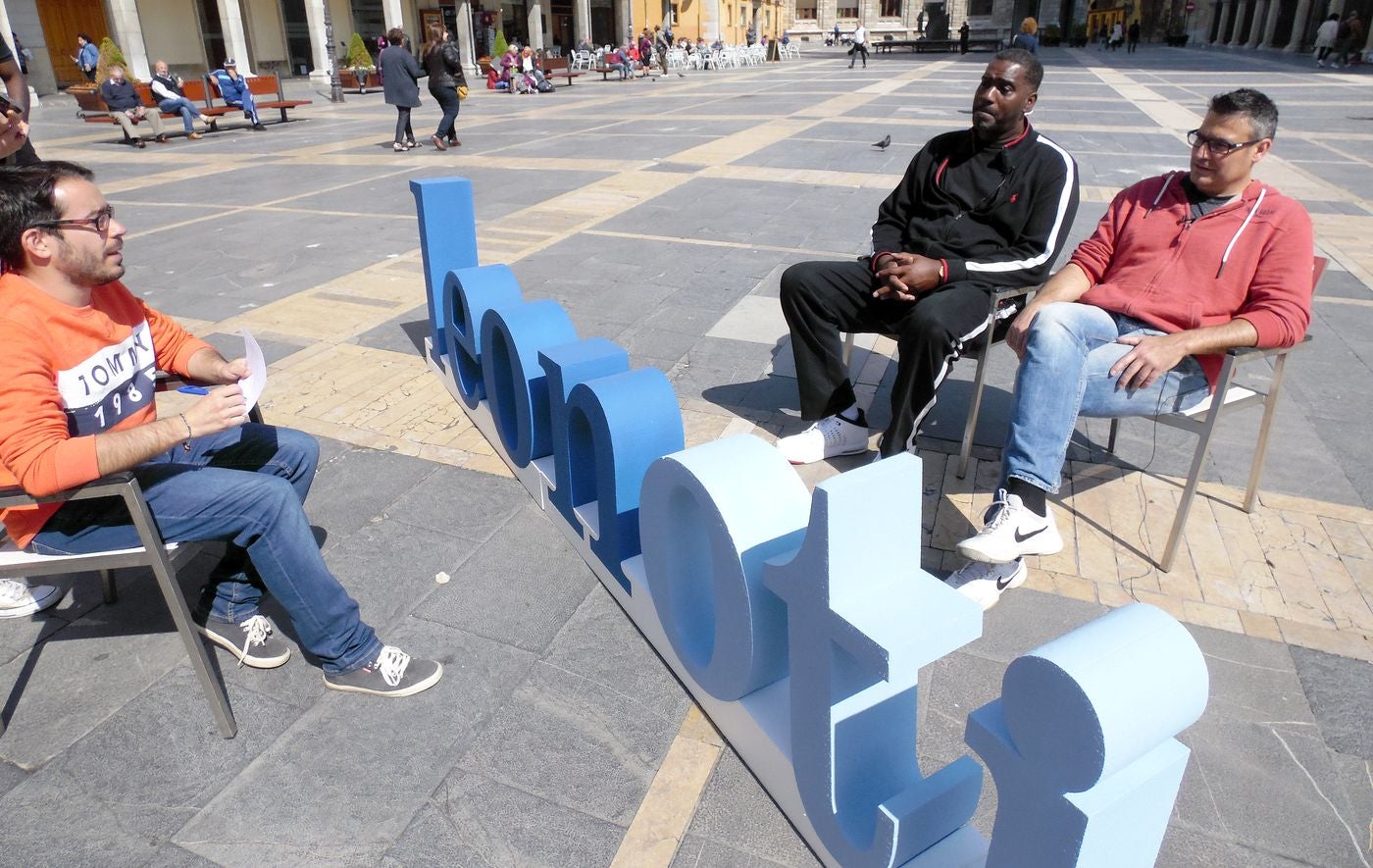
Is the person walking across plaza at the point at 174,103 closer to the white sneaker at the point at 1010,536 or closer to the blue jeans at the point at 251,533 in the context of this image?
the blue jeans at the point at 251,533

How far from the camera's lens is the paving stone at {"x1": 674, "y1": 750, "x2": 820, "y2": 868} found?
2.00 metres

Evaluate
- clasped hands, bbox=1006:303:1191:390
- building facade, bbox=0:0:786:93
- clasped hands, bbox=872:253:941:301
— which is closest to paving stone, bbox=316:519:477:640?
clasped hands, bbox=872:253:941:301

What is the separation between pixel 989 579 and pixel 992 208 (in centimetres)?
166

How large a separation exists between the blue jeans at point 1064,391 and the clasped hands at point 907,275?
0.57 m

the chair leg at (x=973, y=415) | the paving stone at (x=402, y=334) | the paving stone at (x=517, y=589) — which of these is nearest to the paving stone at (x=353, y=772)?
the paving stone at (x=517, y=589)

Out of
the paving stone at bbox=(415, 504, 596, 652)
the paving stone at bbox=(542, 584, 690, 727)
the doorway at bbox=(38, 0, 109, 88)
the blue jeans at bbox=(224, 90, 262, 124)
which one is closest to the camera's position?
the paving stone at bbox=(542, 584, 690, 727)

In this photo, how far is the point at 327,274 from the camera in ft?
21.7

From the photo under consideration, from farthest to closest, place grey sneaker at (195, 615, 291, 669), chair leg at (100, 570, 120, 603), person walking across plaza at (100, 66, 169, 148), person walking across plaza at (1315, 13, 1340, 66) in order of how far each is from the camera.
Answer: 1. person walking across plaza at (1315, 13, 1340, 66)
2. person walking across plaza at (100, 66, 169, 148)
3. chair leg at (100, 570, 120, 603)
4. grey sneaker at (195, 615, 291, 669)

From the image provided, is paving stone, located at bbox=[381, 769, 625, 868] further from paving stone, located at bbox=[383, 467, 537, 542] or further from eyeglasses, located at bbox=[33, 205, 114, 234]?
eyeglasses, located at bbox=[33, 205, 114, 234]

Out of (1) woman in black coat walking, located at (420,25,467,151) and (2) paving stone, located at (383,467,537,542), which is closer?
(2) paving stone, located at (383,467,537,542)

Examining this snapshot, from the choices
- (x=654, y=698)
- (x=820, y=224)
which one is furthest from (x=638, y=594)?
(x=820, y=224)

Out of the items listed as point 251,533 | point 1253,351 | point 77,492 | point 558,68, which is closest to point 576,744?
point 251,533

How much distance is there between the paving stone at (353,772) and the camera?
203 centimetres

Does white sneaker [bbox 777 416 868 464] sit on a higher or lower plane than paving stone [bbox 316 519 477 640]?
higher
